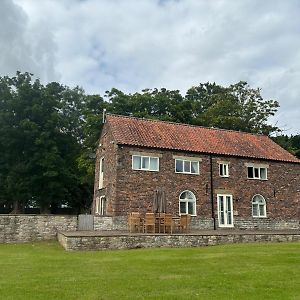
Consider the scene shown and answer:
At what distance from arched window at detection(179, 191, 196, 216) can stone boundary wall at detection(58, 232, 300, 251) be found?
5.78 m

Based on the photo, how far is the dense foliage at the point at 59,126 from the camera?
37688 millimetres

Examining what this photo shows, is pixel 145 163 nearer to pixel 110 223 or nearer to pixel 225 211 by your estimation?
pixel 110 223

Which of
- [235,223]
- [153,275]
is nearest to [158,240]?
[153,275]

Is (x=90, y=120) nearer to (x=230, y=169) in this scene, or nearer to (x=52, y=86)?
(x=52, y=86)

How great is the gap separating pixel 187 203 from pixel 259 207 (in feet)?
19.4

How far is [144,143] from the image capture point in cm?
2433

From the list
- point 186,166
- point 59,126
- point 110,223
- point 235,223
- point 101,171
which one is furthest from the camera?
point 59,126

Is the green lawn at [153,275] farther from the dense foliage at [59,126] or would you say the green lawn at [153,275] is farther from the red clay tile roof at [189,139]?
the dense foliage at [59,126]

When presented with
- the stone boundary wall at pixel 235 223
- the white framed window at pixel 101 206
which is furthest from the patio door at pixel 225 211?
the white framed window at pixel 101 206

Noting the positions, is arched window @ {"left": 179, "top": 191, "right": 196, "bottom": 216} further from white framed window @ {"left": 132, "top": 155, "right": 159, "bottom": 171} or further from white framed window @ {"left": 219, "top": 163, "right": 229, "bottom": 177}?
white framed window @ {"left": 219, "top": 163, "right": 229, "bottom": 177}

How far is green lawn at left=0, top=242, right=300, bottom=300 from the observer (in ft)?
26.5

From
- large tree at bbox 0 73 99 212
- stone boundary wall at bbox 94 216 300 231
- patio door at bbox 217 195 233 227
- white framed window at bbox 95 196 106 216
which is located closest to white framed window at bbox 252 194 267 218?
stone boundary wall at bbox 94 216 300 231

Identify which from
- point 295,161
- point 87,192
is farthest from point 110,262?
point 87,192

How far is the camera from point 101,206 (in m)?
26.1
